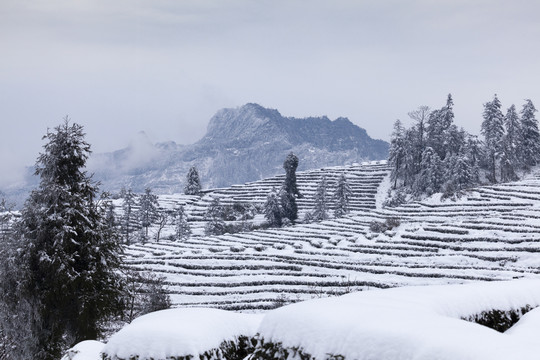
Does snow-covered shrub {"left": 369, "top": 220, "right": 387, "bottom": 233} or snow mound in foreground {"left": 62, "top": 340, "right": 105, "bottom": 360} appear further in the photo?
snow-covered shrub {"left": 369, "top": 220, "right": 387, "bottom": 233}

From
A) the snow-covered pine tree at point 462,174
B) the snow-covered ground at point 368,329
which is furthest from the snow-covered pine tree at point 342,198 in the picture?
the snow-covered ground at point 368,329

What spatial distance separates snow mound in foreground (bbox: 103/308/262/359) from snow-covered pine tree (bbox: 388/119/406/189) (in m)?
87.1

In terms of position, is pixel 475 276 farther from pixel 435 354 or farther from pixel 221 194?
pixel 221 194

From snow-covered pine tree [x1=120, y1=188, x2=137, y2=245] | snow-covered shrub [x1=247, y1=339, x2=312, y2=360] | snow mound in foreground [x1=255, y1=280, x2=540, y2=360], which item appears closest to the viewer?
snow mound in foreground [x1=255, y1=280, x2=540, y2=360]

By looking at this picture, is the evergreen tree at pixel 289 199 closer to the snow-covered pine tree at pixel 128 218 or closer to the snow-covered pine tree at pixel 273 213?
the snow-covered pine tree at pixel 273 213

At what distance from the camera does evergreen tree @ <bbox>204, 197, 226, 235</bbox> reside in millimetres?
77500

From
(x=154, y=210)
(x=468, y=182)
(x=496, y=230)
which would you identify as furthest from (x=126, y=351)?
(x=154, y=210)

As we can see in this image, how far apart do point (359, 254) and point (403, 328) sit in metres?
41.0

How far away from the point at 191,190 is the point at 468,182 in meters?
61.8

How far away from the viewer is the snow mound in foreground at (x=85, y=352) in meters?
10.2

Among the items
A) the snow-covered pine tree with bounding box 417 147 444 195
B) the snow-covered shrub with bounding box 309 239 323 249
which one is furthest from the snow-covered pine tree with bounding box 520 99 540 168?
the snow-covered shrub with bounding box 309 239 323 249

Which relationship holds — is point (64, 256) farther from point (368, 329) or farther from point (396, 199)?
point (396, 199)

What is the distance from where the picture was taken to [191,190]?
109938mm

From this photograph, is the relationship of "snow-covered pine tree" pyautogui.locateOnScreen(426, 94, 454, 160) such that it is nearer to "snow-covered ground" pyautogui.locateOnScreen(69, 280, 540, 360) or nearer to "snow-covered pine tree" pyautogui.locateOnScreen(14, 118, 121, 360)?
"snow-covered pine tree" pyautogui.locateOnScreen(14, 118, 121, 360)
